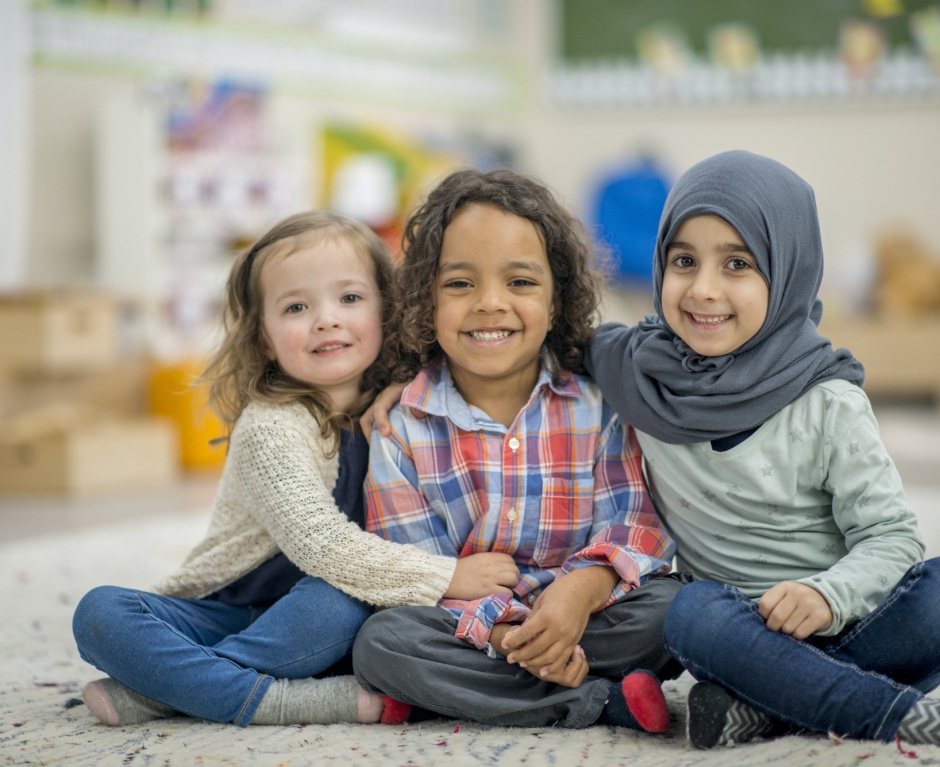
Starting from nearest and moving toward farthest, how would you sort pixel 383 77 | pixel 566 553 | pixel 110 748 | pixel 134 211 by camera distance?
pixel 110 748
pixel 566 553
pixel 134 211
pixel 383 77

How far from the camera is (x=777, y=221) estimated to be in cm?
126

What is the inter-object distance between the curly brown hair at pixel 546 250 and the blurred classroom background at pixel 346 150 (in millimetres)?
1137

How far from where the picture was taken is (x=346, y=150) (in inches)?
176

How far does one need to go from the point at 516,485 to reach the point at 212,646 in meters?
0.42

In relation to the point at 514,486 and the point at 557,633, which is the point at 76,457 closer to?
the point at 514,486

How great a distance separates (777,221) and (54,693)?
1072 mm

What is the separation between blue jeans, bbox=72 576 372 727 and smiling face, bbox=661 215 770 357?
0.52 meters

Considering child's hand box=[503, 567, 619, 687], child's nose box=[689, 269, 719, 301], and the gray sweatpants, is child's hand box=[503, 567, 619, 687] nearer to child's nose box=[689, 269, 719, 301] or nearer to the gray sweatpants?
the gray sweatpants

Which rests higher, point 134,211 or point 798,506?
point 134,211

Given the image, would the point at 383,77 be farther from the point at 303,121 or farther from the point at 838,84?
the point at 838,84

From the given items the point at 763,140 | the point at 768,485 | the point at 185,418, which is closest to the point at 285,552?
the point at 768,485

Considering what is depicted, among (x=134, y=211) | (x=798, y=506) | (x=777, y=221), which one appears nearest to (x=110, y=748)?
(x=798, y=506)

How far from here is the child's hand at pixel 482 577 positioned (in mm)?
1282

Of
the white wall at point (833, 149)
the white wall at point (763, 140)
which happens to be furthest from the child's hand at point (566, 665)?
the white wall at point (833, 149)
